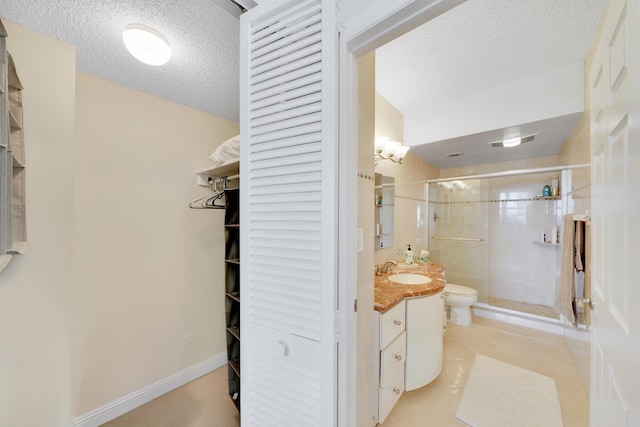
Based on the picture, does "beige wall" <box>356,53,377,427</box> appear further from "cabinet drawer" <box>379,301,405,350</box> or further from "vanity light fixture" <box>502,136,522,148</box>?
"vanity light fixture" <box>502,136,522,148</box>

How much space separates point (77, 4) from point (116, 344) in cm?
202

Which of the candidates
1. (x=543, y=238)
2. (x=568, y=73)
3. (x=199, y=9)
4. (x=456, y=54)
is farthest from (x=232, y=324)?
(x=543, y=238)

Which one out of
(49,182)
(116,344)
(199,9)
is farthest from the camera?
(116,344)

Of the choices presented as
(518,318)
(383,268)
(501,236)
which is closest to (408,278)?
(383,268)

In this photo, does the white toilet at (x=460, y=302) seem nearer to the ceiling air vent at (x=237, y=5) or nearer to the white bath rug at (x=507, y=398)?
the white bath rug at (x=507, y=398)

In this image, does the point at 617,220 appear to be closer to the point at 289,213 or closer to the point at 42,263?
the point at 289,213

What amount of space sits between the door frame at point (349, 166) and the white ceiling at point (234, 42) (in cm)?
67

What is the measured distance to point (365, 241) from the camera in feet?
4.08

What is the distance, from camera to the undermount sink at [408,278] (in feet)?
7.02

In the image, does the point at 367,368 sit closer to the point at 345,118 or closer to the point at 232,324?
the point at 232,324

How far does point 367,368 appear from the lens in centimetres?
128

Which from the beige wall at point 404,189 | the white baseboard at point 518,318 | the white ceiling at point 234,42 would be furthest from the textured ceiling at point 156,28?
the white baseboard at point 518,318

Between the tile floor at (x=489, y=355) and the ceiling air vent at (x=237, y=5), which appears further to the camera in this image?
the tile floor at (x=489, y=355)

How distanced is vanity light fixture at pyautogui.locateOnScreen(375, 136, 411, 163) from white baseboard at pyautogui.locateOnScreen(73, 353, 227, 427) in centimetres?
242
